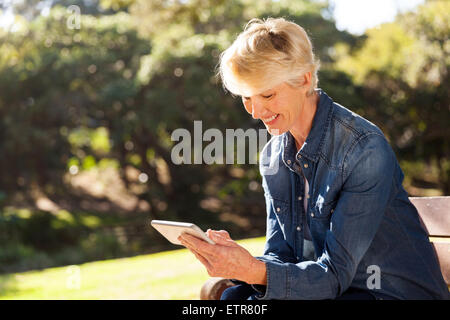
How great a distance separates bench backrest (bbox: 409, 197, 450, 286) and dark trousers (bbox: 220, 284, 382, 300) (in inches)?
21.8

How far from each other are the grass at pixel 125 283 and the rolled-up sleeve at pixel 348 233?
10.0ft

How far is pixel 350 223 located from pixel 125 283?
509 cm

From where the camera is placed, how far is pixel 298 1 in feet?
65.7

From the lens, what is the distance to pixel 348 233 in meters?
1.81

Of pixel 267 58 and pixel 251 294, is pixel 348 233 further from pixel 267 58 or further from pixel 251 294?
pixel 267 58

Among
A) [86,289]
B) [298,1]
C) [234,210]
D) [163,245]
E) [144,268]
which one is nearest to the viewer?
[86,289]

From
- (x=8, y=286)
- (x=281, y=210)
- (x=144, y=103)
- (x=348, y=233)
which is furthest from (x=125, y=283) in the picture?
(x=144, y=103)

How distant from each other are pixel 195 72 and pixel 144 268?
9.53 metres

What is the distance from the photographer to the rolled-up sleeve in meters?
1.80

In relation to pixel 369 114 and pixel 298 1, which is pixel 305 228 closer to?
pixel 369 114

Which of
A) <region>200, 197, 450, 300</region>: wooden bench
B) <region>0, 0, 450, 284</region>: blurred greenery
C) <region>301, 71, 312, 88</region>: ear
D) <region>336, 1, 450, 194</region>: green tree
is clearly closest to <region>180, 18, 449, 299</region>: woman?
<region>301, 71, 312, 88</region>: ear

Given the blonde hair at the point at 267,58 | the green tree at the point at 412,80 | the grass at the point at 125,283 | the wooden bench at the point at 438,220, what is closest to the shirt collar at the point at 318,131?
the blonde hair at the point at 267,58

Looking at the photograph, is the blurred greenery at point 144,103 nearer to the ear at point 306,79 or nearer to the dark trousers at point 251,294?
the ear at point 306,79
